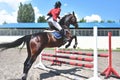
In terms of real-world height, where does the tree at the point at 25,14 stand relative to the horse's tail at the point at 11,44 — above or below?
above

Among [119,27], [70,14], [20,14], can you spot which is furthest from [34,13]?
[70,14]

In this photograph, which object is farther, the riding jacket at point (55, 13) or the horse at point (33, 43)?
the riding jacket at point (55, 13)

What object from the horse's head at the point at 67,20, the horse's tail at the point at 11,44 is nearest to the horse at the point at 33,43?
the horse's tail at the point at 11,44

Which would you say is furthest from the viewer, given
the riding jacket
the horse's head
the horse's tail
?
the horse's head

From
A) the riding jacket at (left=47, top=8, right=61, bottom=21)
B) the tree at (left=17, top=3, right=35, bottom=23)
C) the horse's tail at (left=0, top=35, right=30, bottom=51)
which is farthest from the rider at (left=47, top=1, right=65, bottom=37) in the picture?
the tree at (left=17, top=3, right=35, bottom=23)

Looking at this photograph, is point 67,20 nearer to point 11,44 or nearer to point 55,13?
point 55,13

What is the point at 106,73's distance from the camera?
8.30 meters

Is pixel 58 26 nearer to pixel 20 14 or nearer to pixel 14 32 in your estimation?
pixel 14 32

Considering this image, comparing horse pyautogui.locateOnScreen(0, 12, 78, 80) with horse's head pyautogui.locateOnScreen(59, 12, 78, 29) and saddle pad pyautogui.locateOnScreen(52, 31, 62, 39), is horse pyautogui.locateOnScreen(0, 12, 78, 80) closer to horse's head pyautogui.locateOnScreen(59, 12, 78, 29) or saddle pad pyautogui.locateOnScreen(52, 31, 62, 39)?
saddle pad pyautogui.locateOnScreen(52, 31, 62, 39)

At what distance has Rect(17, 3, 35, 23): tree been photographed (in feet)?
247

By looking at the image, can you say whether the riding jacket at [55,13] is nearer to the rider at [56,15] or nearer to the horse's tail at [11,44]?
the rider at [56,15]

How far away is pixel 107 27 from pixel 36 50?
97.6 feet

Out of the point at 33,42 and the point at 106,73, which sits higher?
the point at 33,42

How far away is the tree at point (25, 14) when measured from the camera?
75438 millimetres
